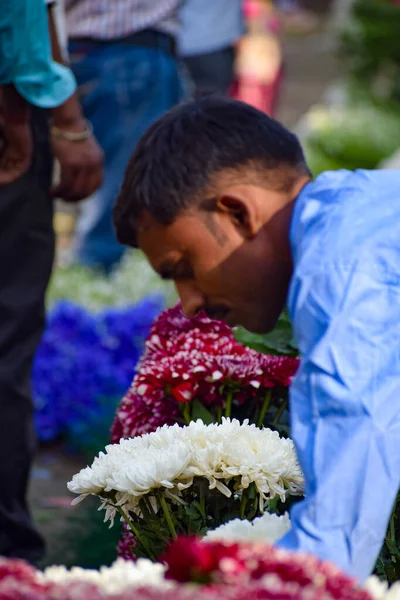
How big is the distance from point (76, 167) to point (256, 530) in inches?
63.9

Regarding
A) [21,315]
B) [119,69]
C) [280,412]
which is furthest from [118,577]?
[119,69]

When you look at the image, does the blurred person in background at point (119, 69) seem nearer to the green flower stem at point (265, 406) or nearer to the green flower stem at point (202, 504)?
the green flower stem at point (265, 406)

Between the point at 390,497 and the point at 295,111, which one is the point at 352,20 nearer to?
the point at 295,111

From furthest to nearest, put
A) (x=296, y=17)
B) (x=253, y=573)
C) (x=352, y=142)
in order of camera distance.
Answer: (x=296, y=17), (x=352, y=142), (x=253, y=573)

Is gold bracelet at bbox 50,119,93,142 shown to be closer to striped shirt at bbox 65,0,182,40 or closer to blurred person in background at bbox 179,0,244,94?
striped shirt at bbox 65,0,182,40

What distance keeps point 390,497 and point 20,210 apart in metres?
1.64

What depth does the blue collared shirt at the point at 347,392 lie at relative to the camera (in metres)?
1.58

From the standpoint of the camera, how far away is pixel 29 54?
276 cm

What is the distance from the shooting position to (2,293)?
296cm

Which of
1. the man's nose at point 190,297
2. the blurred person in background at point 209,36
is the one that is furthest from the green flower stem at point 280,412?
the blurred person in background at point 209,36

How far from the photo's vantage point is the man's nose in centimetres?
221

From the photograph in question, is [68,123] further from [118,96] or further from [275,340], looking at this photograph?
[118,96]

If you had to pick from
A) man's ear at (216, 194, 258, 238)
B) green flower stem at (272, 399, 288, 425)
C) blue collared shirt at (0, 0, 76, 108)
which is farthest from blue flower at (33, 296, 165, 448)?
man's ear at (216, 194, 258, 238)

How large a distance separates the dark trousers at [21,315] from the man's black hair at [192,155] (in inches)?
27.9
